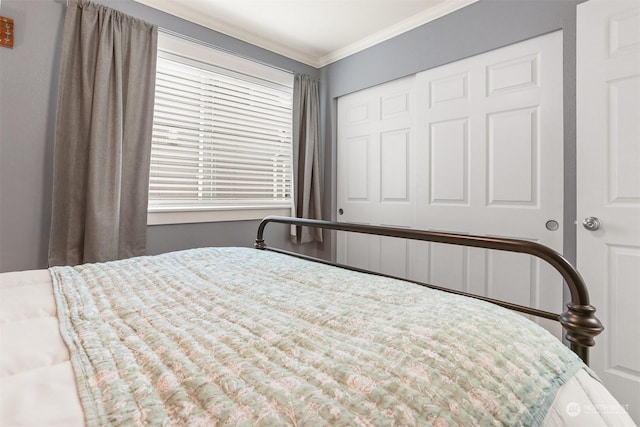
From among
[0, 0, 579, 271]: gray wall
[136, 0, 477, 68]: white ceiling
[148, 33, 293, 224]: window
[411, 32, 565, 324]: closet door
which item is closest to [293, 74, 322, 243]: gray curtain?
[148, 33, 293, 224]: window

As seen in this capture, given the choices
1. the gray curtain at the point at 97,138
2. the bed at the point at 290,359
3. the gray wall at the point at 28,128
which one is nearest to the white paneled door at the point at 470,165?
the bed at the point at 290,359

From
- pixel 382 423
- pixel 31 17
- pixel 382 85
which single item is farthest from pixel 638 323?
pixel 31 17

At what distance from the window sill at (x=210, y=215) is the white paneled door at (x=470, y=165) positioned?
2.78 ft

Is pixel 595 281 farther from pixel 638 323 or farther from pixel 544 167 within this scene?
pixel 544 167

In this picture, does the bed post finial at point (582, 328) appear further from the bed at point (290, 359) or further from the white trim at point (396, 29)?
the white trim at point (396, 29)

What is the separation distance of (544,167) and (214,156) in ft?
7.26

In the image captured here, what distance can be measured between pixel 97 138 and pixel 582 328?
7.55ft

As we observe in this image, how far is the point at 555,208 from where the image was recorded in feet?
5.73

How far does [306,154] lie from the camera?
2.92 meters

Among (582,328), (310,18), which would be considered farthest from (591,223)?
(310,18)

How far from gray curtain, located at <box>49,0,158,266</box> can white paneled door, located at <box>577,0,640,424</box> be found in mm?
2512

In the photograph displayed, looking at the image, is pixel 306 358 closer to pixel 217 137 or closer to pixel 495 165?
pixel 495 165

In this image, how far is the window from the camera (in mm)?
2213

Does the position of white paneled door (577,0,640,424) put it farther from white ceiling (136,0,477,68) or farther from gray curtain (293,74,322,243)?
gray curtain (293,74,322,243)
